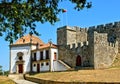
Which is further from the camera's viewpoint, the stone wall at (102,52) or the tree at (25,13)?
the stone wall at (102,52)

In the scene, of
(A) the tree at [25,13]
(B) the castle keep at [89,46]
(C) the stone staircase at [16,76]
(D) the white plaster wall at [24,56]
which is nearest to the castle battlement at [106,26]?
(B) the castle keep at [89,46]

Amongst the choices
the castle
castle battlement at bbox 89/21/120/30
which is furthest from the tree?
castle battlement at bbox 89/21/120/30

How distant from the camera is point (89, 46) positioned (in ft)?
144

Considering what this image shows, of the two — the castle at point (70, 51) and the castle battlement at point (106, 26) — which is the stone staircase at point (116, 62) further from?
the castle battlement at point (106, 26)

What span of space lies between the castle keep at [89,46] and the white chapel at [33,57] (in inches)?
54.9

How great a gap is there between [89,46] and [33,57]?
10.3 meters

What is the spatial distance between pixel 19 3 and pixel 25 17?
102 centimetres

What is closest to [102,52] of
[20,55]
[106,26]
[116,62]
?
[116,62]

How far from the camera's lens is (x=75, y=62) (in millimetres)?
45875

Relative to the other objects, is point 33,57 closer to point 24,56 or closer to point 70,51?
point 24,56

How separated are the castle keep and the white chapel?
1.39m

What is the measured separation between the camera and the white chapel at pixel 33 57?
47.5 meters

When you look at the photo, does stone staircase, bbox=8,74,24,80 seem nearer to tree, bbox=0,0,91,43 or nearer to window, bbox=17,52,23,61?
window, bbox=17,52,23,61

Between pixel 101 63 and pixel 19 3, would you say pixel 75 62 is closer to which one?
pixel 101 63
